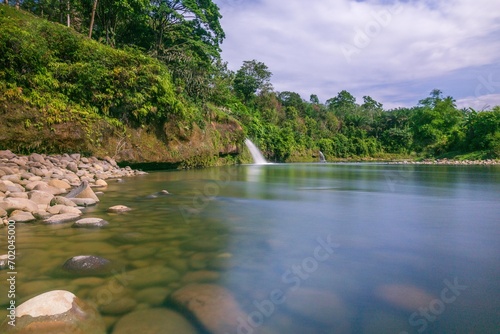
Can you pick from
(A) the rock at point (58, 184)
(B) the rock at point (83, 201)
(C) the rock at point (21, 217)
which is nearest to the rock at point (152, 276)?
(C) the rock at point (21, 217)

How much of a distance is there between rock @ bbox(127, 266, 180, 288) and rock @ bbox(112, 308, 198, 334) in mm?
420

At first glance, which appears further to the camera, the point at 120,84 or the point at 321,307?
the point at 120,84

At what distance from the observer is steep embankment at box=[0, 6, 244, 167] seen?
1004 centimetres

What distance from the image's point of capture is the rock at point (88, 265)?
2568mm

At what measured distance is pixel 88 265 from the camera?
266 centimetres

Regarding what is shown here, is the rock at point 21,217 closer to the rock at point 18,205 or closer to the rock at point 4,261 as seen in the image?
the rock at point 18,205

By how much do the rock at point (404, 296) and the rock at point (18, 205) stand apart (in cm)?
465

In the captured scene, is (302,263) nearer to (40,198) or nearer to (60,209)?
(60,209)

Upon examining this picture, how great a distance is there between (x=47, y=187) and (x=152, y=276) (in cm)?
468

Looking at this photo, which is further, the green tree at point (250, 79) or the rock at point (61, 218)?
the green tree at point (250, 79)

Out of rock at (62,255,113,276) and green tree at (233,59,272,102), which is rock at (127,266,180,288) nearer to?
rock at (62,255,113,276)

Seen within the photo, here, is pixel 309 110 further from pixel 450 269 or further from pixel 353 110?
pixel 450 269

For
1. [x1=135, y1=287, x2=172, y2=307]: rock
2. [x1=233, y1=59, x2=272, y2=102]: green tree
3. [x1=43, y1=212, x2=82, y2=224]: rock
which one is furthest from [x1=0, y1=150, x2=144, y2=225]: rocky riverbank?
[x1=233, y1=59, x2=272, y2=102]: green tree

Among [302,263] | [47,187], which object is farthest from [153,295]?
[47,187]
